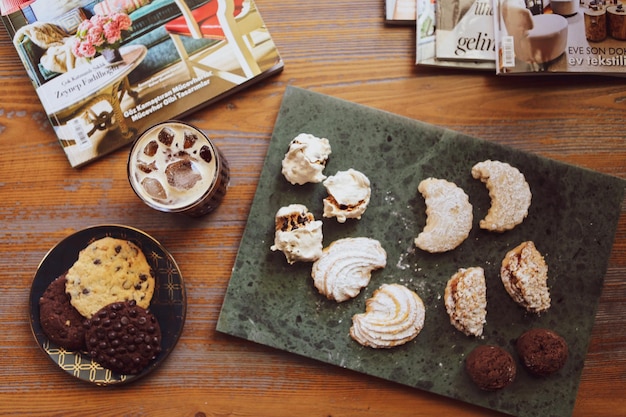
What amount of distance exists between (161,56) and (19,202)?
1.70 feet

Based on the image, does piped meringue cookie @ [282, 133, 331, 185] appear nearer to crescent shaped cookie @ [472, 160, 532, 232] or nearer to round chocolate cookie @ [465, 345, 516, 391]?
crescent shaped cookie @ [472, 160, 532, 232]

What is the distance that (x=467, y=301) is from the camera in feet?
4.57

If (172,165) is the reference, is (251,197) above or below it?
below

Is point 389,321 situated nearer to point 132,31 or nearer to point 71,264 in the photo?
point 71,264

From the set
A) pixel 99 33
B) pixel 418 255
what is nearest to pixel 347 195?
pixel 418 255

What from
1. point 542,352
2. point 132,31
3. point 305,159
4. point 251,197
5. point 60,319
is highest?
point 132,31

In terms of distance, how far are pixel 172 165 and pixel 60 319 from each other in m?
0.46

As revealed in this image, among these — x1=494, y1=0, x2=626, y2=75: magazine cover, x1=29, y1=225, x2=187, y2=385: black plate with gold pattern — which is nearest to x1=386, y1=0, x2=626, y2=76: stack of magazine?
x1=494, y1=0, x2=626, y2=75: magazine cover

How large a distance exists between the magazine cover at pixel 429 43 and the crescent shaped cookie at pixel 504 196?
252 mm

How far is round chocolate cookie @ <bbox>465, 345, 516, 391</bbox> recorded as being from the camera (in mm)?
1371

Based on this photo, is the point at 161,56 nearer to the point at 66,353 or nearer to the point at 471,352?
the point at 66,353

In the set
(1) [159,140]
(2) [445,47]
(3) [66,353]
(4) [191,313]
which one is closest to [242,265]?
(4) [191,313]

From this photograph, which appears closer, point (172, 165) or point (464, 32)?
point (172, 165)

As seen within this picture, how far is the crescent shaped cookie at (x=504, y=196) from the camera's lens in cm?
142
